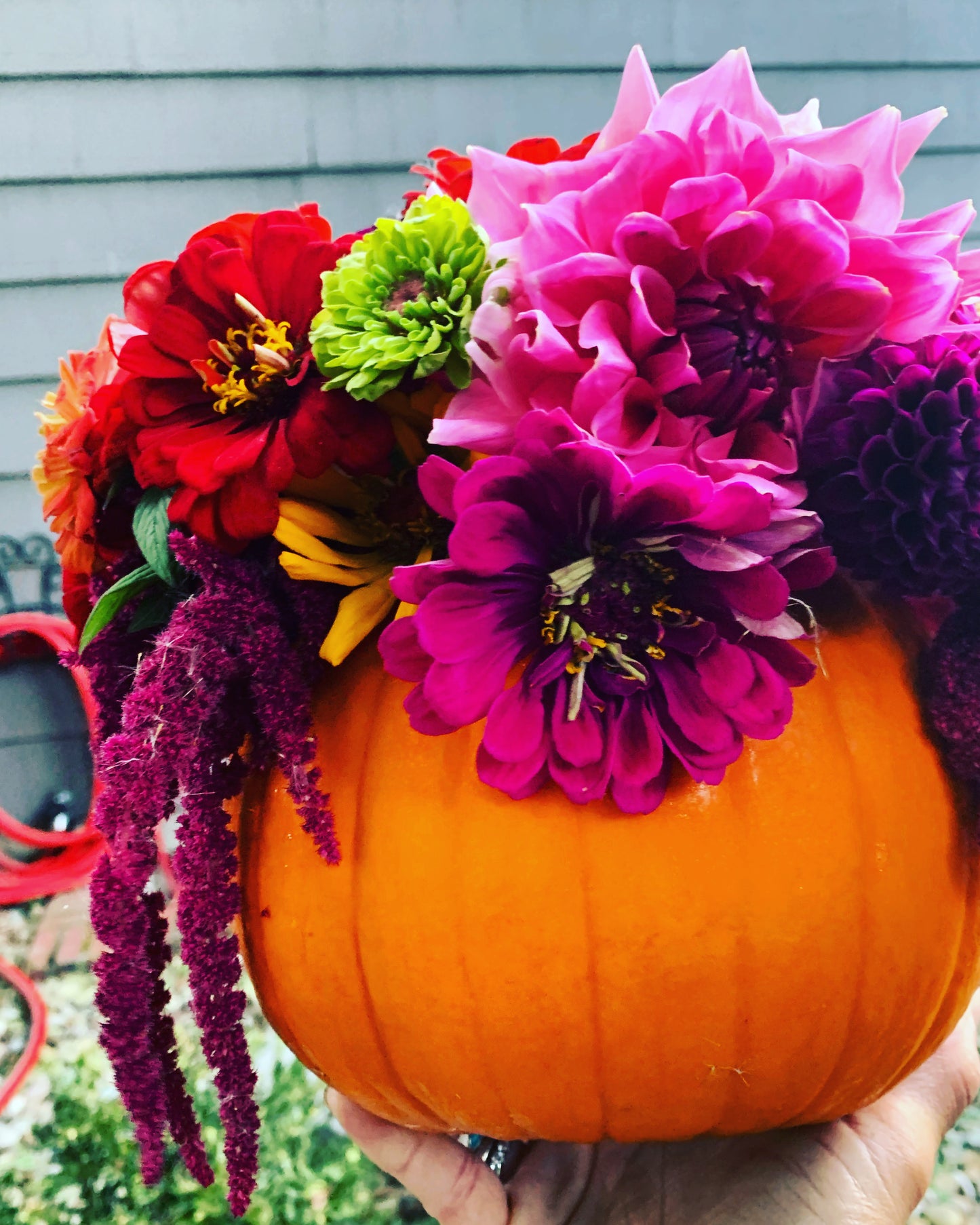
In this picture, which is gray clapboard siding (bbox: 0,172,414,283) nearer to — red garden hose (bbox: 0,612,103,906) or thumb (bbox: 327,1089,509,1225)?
red garden hose (bbox: 0,612,103,906)

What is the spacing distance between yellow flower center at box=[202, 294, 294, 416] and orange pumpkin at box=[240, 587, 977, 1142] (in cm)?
15

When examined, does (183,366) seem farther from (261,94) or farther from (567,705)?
(261,94)

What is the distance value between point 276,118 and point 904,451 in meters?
1.25

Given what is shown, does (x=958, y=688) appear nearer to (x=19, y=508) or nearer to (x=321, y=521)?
(x=321, y=521)

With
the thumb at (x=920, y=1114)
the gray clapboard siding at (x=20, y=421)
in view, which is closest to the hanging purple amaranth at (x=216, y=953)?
the thumb at (x=920, y=1114)

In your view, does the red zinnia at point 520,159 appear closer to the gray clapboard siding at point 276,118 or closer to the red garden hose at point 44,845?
the gray clapboard siding at point 276,118

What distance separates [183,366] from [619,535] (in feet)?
0.80

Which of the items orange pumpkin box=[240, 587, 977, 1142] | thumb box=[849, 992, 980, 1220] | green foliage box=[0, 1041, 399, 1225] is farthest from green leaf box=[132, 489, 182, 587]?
green foliage box=[0, 1041, 399, 1225]

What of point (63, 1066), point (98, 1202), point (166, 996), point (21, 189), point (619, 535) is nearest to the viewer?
point (619, 535)

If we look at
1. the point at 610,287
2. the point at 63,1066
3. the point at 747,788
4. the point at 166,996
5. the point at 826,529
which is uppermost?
the point at 610,287

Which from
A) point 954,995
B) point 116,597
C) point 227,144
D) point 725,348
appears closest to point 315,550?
point 116,597

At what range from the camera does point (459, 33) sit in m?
1.40

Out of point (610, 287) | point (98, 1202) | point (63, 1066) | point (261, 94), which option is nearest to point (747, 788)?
point (610, 287)

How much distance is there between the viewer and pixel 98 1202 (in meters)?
1.12
